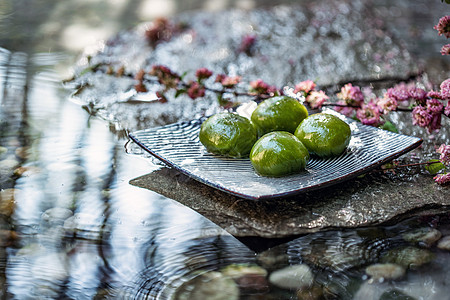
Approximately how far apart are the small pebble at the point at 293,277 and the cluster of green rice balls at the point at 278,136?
0.24 metres

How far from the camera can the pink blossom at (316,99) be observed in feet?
4.56

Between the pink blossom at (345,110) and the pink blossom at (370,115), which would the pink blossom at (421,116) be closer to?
the pink blossom at (370,115)

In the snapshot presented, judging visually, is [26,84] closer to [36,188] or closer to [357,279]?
[36,188]

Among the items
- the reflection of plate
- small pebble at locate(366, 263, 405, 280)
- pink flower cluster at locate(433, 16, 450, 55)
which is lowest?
small pebble at locate(366, 263, 405, 280)

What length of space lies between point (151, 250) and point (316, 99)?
27.2 inches

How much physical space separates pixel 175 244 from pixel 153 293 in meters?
0.14

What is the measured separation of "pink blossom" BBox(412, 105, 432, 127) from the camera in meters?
1.20

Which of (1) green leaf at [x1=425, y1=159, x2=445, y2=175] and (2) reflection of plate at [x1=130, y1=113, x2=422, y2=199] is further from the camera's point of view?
(1) green leaf at [x1=425, y1=159, x2=445, y2=175]

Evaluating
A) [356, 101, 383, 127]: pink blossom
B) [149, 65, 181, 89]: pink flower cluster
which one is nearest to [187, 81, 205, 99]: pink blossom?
[149, 65, 181, 89]: pink flower cluster

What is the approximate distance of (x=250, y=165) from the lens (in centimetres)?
113

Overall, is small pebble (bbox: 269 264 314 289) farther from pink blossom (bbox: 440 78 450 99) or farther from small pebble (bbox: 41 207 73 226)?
pink blossom (bbox: 440 78 450 99)

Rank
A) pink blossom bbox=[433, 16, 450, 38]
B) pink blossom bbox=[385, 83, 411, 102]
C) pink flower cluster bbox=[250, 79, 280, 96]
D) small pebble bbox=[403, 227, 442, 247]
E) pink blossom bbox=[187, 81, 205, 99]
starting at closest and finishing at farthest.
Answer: small pebble bbox=[403, 227, 442, 247], pink blossom bbox=[433, 16, 450, 38], pink blossom bbox=[385, 83, 411, 102], pink flower cluster bbox=[250, 79, 280, 96], pink blossom bbox=[187, 81, 205, 99]

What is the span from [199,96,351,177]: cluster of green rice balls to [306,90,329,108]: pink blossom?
5.4 inches

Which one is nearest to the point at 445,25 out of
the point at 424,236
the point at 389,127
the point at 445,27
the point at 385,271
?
the point at 445,27
